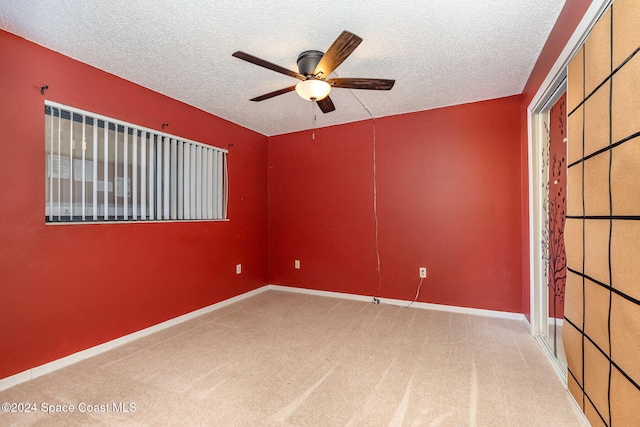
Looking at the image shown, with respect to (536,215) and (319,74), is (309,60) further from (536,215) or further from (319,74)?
(536,215)

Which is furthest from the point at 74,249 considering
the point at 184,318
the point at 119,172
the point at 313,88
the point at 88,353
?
the point at 313,88

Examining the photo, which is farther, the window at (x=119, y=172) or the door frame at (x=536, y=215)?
the door frame at (x=536, y=215)

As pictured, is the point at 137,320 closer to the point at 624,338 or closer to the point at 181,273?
the point at 181,273

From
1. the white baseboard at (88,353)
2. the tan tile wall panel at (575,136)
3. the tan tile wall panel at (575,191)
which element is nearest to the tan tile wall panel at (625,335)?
the tan tile wall panel at (575,191)

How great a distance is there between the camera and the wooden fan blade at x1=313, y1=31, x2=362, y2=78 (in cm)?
154

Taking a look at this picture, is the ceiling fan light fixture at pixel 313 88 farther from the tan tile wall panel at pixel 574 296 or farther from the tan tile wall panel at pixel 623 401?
the tan tile wall panel at pixel 623 401

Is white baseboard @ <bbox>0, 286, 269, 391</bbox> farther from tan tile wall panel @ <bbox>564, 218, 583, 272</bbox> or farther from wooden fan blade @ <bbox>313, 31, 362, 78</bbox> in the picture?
tan tile wall panel @ <bbox>564, 218, 583, 272</bbox>

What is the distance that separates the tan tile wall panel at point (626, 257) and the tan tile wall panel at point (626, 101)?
0.36m

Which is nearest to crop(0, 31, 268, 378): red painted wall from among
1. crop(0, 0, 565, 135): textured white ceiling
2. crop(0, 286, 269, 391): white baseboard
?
crop(0, 286, 269, 391): white baseboard

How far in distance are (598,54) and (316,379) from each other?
7.55ft

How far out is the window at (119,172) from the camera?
6.81ft

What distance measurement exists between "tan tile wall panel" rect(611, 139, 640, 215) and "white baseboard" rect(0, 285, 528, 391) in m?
2.11

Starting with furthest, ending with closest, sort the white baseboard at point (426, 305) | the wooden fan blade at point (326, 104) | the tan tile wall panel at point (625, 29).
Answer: the white baseboard at point (426, 305) < the wooden fan blade at point (326, 104) < the tan tile wall panel at point (625, 29)

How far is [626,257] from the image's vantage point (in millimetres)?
1068
